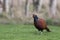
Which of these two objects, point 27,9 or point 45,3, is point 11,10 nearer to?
point 27,9

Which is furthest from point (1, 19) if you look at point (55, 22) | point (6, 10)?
point (55, 22)

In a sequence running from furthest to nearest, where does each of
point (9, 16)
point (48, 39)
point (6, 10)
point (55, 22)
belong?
1. point (6, 10)
2. point (9, 16)
3. point (55, 22)
4. point (48, 39)

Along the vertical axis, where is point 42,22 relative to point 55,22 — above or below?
above

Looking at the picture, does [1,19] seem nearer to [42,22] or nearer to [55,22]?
[55,22]

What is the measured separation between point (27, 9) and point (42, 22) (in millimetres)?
7736

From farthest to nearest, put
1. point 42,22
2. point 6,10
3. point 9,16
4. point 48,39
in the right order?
point 6,10 → point 9,16 → point 42,22 → point 48,39

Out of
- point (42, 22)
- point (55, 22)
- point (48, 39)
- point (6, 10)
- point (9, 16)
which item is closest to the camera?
point (48, 39)

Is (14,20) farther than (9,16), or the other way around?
(9,16)

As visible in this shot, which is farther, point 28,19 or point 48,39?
point 28,19

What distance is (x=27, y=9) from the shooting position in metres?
17.8

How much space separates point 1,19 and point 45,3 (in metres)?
3.89

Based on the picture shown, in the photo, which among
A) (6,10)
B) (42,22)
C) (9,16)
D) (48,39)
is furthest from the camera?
(6,10)

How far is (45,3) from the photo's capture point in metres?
18.2

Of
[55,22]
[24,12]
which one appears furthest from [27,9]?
[55,22]
